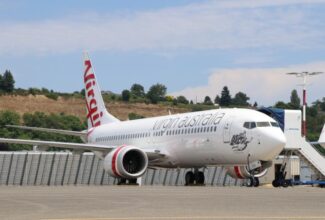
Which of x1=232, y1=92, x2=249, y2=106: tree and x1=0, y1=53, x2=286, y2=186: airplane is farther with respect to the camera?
x1=232, y1=92, x2=249, y2=106: tree

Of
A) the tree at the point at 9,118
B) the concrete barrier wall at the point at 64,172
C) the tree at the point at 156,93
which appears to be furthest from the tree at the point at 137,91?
the concrete barrier wall at the point at 64,172

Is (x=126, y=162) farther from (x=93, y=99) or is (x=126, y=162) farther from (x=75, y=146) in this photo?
(x=93, y=99)

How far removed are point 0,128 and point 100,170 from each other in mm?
64146

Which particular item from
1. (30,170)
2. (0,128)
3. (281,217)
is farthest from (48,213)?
(0,128)

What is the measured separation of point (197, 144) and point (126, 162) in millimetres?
4388

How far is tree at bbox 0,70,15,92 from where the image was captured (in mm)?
158125

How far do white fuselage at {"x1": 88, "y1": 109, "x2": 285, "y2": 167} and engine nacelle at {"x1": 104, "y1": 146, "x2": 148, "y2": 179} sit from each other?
145 cm

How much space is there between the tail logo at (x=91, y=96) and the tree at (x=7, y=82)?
361 ft

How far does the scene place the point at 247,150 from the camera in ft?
107

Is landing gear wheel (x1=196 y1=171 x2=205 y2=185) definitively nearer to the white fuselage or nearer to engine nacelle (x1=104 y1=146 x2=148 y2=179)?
the white fuselage

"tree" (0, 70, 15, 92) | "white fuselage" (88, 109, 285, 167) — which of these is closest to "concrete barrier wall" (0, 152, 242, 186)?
"white fuselage" (88, 109, 285, 167)

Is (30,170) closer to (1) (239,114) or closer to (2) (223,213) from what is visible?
(1) (239,114)

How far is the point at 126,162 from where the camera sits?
3819 centimetres

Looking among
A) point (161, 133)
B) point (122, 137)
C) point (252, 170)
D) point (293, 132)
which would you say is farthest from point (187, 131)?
point (122, 137)
